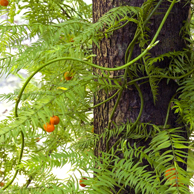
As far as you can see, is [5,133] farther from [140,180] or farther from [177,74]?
[177,74]

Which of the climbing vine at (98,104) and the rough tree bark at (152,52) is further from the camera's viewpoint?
the rough tree bark at (152,52)

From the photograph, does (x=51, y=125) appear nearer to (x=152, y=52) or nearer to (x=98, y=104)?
(x=98, y=104)

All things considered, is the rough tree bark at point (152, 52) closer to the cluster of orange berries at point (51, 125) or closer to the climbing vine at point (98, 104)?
the climbing vine at point (98, 104)

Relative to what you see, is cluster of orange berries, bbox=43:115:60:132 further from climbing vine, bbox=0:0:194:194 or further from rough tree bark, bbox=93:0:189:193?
rough tree bark, bbox=93:0:189:193

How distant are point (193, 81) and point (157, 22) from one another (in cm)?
18

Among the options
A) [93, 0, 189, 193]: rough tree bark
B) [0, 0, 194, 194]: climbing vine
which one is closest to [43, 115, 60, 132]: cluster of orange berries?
[0, 0, 194, 194]: climbing vine

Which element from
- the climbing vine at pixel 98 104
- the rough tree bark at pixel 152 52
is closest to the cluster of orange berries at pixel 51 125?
the climbing vine at pixel 98 104

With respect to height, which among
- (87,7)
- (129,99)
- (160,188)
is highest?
(87,7)

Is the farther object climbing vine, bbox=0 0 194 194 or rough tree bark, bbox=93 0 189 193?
rough tree bark, bbox=93 0 189 193

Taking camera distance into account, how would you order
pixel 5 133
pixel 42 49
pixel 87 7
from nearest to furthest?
pixel 5 133
pixel 42 49
pixel 87 7

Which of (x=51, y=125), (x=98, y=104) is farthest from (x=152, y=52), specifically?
(x=51, y=125)

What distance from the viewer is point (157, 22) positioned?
0.56 meters

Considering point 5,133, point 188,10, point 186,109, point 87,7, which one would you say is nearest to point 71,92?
point 5,133

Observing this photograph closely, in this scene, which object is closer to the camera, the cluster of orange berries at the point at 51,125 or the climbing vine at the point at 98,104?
the climbing vine at the point at 98,104
